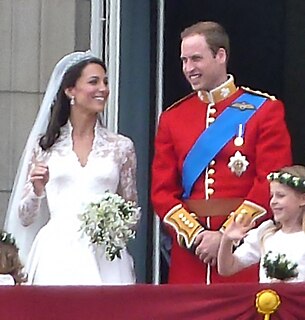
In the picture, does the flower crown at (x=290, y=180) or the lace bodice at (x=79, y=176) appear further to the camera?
the lace bodice at (x=79, y=176)

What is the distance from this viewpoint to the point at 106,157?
243 inches

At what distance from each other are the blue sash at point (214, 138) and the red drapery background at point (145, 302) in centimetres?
98

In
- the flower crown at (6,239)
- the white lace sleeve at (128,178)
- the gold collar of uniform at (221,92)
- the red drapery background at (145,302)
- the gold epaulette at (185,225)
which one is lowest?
the red drapery background at (145,302)

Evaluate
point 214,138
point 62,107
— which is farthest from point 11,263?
point 214,138

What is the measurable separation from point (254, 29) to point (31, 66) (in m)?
1.15

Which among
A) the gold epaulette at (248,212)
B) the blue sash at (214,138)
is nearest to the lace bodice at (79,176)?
the blue sash at (214,138)

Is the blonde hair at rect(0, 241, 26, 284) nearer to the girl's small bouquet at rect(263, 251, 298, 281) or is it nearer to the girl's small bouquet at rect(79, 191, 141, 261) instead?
the girl's small bouquet at rect(79, 191, 141, 261)

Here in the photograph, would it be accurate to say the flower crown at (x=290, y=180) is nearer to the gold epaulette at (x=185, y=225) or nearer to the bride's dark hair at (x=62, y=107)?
the gold epaulette at (x=185, y=225)

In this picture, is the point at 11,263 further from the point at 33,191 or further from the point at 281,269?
the point at 281,269

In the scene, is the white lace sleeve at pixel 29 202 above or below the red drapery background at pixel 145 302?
above

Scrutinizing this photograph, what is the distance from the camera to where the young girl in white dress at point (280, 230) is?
5.54 meters

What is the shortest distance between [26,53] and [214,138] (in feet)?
5.82

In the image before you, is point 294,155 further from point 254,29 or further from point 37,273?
point 37,273

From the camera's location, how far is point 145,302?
5133 mm
